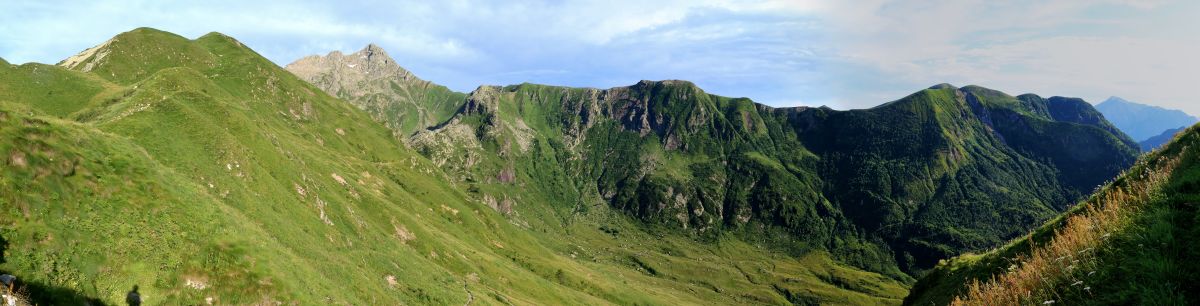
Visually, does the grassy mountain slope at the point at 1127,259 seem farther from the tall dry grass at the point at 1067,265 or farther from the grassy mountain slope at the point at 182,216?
the grassy mountain slope at the point at 182,216

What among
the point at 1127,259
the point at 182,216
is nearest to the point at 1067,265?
the point at 1127,259

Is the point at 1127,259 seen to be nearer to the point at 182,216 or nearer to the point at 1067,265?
the point at 1067,265

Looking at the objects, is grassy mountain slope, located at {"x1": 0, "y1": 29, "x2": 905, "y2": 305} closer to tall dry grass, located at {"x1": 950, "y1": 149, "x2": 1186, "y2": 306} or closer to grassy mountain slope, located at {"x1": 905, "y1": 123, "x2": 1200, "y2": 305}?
tall dry grass, located at {"x1": 950, "y1": 149, "x2": 1186, "y2": 306}

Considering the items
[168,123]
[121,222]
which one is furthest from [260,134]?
[121,222]

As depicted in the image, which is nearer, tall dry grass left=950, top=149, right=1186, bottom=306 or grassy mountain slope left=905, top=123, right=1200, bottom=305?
grassy mountain slope left=905, top=123, right=1200, bottom=305

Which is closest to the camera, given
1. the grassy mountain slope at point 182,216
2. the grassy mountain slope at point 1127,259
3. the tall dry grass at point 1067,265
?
the grassy mountain slope at point 1127,259

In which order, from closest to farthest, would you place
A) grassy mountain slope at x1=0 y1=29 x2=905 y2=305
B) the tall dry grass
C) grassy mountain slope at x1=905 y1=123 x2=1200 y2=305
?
grassy mountain slope at x1=905 y1=123 x2=1200 y2=305, the tall dry grass, grassy mountain slope at x1=0 y1=29 x2=905 y2=305

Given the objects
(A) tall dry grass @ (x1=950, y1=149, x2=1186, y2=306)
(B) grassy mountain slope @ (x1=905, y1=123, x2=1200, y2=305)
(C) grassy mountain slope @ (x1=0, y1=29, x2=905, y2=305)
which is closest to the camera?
(B) grassy mountain slope @ (x1=905, y1=123, x2=1200, y2=305)

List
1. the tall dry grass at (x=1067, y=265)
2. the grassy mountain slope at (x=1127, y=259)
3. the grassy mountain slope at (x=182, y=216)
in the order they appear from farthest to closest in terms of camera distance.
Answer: the grassy mountain slope at (x=182, y=216) → the tall dry grass at (x=1067, y=265) → the grassy mountain slope at (x=1127, y=259)

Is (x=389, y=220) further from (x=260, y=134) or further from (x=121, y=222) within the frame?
(x=121, y=222)

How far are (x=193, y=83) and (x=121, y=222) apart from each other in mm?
117062

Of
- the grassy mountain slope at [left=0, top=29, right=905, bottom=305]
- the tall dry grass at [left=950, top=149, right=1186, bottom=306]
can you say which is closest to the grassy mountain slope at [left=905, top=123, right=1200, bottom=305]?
the tall dry grass at [left=950, top=149, right=1186, bottom=306]

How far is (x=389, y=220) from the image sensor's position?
120625 millimetres

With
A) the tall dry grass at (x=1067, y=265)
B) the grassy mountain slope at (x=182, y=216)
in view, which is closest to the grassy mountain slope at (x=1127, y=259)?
the tall dry grass at (x=1067, y=265)
